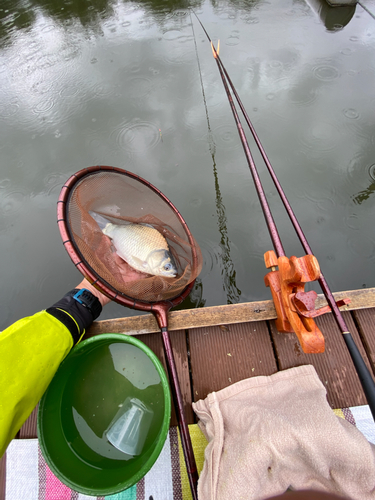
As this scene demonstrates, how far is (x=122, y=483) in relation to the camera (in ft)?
3.49

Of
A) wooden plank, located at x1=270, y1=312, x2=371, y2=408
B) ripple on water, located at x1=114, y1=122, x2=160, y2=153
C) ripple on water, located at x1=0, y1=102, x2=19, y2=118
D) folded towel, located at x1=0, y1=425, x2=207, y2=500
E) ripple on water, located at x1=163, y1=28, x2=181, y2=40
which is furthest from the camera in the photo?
ripple on water, located at x1=163, y1=28, x2=181, y2=40

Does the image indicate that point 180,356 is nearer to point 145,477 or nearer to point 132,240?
point 145,477

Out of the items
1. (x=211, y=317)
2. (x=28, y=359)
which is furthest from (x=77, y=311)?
(x=211, y=317)

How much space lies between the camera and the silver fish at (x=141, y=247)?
1773mm

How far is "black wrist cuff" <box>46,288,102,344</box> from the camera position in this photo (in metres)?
1.38

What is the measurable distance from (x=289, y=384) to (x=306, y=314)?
1.47 ft

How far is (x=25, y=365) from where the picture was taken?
3.69 ft

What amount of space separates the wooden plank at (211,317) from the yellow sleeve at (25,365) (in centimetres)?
35

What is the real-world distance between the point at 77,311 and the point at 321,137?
292cm

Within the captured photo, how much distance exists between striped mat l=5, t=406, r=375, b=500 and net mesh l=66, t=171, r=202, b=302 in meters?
0.78

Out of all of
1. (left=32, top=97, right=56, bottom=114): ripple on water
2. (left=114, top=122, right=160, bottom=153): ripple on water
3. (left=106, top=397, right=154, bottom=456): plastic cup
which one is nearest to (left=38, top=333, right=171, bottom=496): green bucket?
(left=106, top=397, right=154, bottom=456): plastic cup

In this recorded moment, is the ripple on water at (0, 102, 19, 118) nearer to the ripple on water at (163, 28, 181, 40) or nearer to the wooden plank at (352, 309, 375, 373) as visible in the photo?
the ripple on water at (163, 28, 181, 40)

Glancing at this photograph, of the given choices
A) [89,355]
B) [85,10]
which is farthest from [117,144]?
[85,10]

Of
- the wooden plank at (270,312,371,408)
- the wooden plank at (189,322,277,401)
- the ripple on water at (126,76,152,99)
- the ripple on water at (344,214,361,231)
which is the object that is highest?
the ripple on water at (126,76,152,99)
